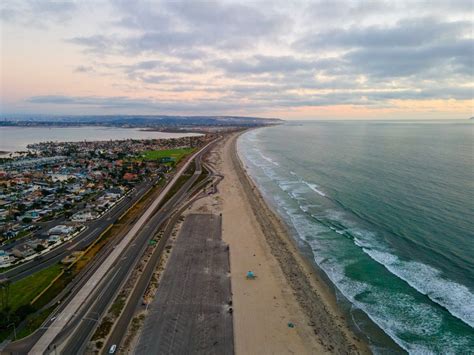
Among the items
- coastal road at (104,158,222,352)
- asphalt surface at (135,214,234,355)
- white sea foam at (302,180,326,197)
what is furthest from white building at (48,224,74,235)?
white sea foam at (302,180,326,197)

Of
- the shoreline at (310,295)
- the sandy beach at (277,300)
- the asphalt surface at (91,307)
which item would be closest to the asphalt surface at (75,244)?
the asphalt surface at (91,307)

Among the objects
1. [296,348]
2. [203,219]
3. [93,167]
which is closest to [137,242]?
[203,219]

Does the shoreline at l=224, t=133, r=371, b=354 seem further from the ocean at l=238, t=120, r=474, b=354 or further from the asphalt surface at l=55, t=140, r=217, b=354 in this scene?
the asphalt surface at l=55, t=140, r=217, b=354

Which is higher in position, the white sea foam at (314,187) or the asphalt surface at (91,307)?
the white sea foam at (314,187)

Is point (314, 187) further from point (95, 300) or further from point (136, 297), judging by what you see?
point (95, 300)

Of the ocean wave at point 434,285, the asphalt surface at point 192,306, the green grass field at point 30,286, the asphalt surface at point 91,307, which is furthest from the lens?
the green grass field at point 30,286

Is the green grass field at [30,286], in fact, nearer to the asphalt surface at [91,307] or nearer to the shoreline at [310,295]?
the asphalt surface at [91,307]

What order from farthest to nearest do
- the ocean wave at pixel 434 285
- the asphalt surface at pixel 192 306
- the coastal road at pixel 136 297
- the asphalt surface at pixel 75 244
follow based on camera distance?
1. the asphalt surface at pixel 75 244
2. the ocean wave at pixel 434 285
3. the coastal road at pixel 136 297
4. the asphalt surface at pixel 192 306

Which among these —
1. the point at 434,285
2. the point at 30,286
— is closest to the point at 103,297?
the point at 30,286

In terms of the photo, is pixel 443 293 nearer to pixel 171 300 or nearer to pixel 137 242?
pixel 171 300
